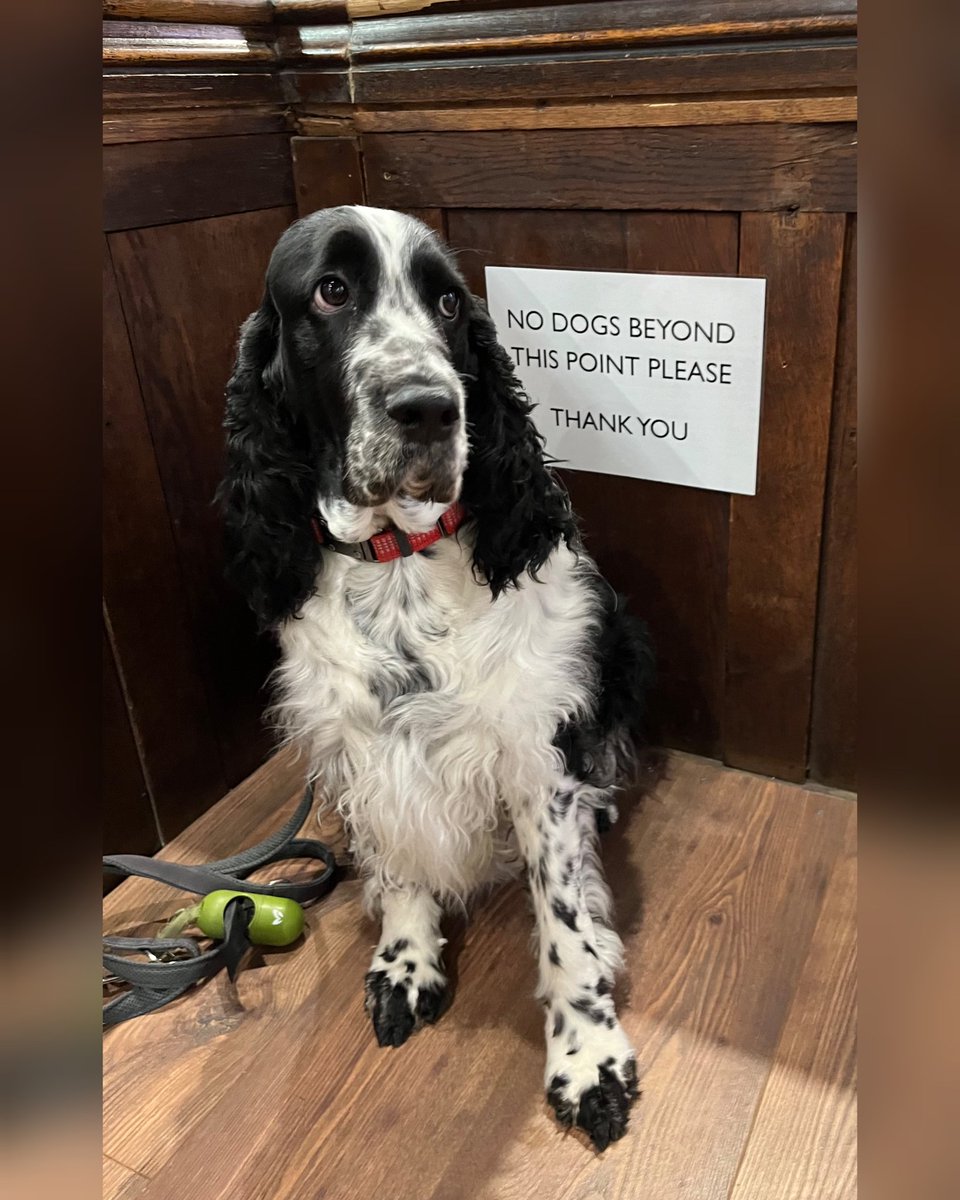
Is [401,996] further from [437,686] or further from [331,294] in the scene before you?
[331,294]

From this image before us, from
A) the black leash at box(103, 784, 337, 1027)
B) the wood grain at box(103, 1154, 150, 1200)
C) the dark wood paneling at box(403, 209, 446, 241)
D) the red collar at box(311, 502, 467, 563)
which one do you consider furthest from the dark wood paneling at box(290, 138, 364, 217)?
the wood grain at box(103, 1154, 150, 1200)

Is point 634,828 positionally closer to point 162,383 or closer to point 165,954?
point 165,954

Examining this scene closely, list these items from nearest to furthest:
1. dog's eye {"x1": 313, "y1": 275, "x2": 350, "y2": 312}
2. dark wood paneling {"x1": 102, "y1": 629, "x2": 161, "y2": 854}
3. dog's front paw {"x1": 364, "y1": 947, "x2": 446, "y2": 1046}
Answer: dog's eye {"x1": 313, "y1": 275, "x2": 350, "y2": 312} → dog's front paw {"x1": 364, "y1": 947, "x2": 446, "y2": 1046} → dark wood paneling {"x1": 102, "y1": 629, "x2": 161, "y2": 854}

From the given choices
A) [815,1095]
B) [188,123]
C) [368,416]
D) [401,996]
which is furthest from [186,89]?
[815,1095]

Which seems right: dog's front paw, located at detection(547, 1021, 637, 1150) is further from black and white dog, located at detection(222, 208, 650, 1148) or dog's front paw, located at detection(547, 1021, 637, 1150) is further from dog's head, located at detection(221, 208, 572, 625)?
dog's head, located at detection(221, 208, 572, 625)

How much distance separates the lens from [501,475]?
147cm

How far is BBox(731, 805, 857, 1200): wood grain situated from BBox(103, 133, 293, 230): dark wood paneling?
171 cm

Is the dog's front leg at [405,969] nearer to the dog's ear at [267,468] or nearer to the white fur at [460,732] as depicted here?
the white fur at [460,732]

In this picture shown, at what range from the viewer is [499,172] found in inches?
70.0

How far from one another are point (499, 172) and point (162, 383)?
737mm

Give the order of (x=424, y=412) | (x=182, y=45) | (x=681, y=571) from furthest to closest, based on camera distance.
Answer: (x=681, y=571) < (x=182, y=45) < (x=424, y=412)

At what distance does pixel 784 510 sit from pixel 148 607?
1213mm

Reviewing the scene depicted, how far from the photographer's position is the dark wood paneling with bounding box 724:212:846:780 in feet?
5.22
